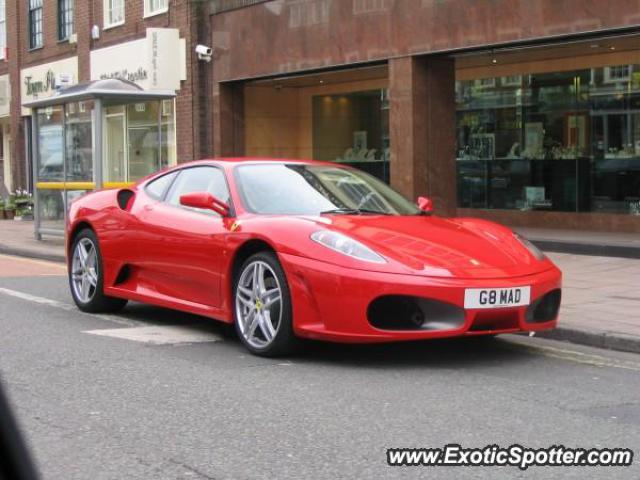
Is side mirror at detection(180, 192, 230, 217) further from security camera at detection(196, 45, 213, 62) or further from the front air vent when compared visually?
security camera at detection(196, 45, 213, 62)

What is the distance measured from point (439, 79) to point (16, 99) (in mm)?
17500

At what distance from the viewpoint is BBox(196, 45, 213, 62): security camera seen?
19.0 m

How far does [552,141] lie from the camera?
16.3 meters

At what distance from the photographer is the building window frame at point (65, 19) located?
24.9 metres

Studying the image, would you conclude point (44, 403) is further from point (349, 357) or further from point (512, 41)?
point (512, 41)

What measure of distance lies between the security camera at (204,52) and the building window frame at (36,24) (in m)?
9.54

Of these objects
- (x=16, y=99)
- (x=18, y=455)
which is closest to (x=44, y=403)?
(x=18, y=455)

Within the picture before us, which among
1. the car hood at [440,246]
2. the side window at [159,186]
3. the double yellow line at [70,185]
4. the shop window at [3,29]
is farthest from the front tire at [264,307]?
the shop window at [3,29]

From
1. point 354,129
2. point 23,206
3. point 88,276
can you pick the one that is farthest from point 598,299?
point 23,206

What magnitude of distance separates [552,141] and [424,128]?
2.90m

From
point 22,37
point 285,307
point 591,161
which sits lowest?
point 285,307

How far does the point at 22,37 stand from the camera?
27.9 metres

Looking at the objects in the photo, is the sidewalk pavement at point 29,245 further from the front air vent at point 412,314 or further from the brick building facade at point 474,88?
the front air vent at point 412,314

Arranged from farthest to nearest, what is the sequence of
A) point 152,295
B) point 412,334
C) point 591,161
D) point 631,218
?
point 591,161, point 631,218, point 152,295, point 412,334
